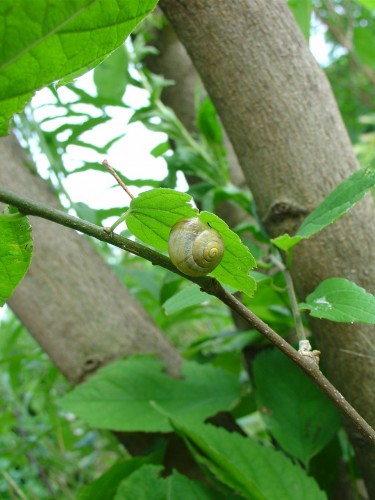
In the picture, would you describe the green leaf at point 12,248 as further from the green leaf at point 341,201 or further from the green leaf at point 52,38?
the green leaf at point 341,201

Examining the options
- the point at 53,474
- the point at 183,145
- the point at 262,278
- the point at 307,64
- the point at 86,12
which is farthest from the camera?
the point at 53,474

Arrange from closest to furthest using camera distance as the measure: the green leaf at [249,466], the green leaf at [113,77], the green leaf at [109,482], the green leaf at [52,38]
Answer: the green leaf at [52,38] < the green leaf at [249,466] < the green leaf at [109,482] < the green leaf at [113,77]

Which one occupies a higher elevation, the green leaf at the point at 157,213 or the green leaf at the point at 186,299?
the green leaf at the point at 157,213

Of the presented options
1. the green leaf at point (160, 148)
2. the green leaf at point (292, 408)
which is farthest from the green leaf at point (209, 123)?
the green leaf at point (292, 408)

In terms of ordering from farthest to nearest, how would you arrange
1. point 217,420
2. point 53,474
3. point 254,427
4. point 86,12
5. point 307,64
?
point 254,427
point 53,474
point 217,420
point 307,64
point 86,12

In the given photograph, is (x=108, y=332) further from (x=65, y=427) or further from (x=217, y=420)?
(x=65, y=427)

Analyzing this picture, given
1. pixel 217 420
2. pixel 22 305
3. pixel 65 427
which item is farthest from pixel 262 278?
pixel 65 427

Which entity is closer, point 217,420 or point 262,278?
point 262,278

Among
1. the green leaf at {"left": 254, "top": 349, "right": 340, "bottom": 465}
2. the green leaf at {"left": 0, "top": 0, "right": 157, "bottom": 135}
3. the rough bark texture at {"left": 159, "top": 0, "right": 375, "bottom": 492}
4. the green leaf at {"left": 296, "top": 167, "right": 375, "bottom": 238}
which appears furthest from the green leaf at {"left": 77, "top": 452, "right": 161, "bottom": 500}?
the green leaf at {"left": 0, "top": 0, "right": 157, "bottom": 135}
